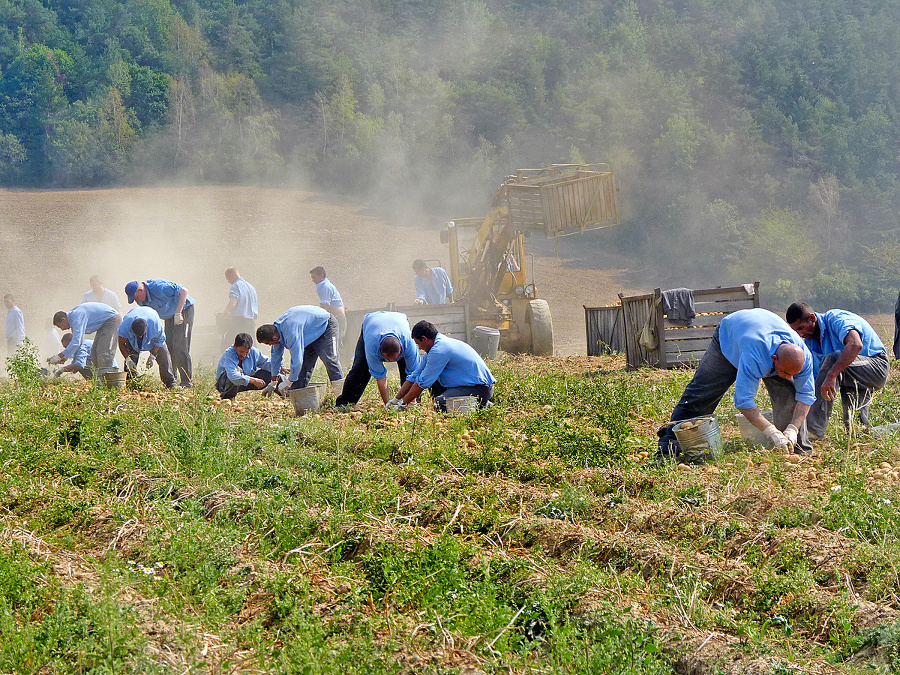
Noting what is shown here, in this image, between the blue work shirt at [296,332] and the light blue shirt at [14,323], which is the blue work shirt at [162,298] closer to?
the blue work shirt at [296,332]

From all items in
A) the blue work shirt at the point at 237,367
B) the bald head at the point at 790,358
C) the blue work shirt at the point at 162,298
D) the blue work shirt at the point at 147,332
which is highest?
the blue work shirt at the point at 162,298

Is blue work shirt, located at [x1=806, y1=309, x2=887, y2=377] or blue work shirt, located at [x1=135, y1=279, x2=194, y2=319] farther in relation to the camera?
blue work shirt, located at [x1=135, y1=279, x2=194, y2=319]

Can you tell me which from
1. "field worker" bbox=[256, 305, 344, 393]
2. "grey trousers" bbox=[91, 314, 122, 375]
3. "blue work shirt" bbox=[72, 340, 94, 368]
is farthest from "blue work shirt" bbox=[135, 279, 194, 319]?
"field worker" bbox=[256, 305, 344, 393]

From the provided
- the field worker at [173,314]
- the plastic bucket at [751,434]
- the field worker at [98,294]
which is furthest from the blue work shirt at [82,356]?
the plastic bucket at [751,434]

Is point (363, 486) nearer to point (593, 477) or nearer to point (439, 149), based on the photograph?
point (593, 477)

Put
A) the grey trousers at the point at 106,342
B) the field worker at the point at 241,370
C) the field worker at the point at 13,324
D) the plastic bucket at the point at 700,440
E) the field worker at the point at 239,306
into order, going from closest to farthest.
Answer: the plastic bucket at the point at 700,440 < the field worker at the point at 241,370 < the grey trousers at the point at 106,342 < the field worker at the point at 239,306 < the field worker at the point at 13,324

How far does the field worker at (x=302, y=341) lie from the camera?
9.92m

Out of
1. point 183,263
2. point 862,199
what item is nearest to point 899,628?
point 183,263

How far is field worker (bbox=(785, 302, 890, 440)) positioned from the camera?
23.9 feet

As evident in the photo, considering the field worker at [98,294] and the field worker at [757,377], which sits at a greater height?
the field worker at [98,294]

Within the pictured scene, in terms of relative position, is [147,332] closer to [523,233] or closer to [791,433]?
[791,433]

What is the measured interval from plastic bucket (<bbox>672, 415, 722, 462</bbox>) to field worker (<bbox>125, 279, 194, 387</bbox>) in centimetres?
732

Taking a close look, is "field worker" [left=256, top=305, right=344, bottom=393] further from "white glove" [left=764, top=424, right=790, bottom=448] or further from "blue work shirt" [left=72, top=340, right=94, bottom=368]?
"white glove" [left=764, top=424, right=790, bottom=448]

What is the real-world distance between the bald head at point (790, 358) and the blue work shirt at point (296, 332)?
5271 millimetres
